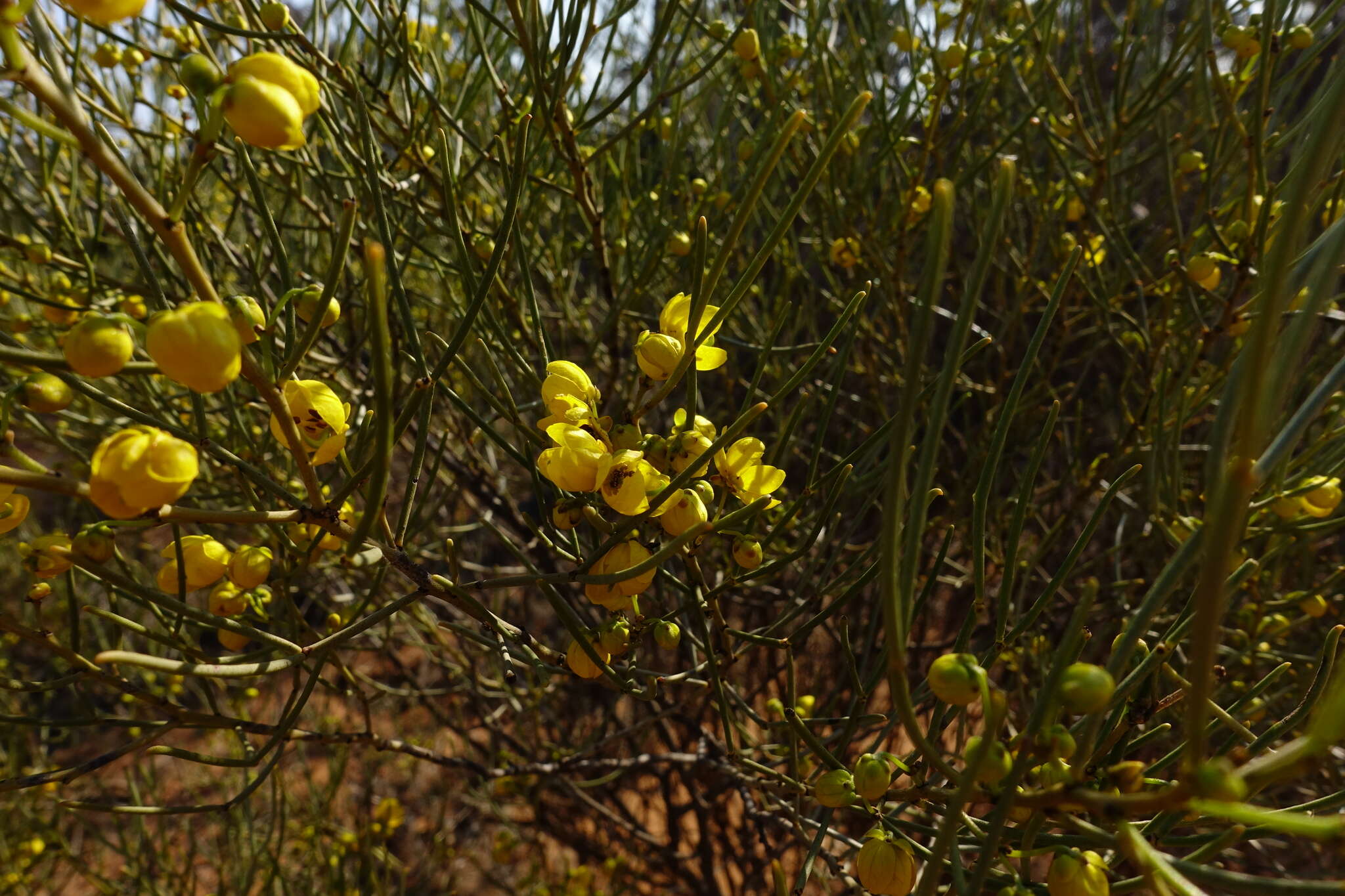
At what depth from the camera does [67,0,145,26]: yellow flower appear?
625 mm

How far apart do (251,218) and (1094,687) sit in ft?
11.7

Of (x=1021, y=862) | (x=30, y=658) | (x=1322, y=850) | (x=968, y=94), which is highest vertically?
→ (x=968, y=94)

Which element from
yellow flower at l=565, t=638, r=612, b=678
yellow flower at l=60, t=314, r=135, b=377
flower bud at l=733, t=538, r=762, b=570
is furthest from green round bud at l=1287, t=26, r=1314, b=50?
yellow flower at l=60, t=314, r=135, b=377

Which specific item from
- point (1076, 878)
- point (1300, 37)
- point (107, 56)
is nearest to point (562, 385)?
point (1076, 878)

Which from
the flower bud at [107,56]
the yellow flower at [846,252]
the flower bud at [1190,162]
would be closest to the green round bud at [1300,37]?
the flower bud at [1190,162]

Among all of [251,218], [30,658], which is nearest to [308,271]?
[251,218]

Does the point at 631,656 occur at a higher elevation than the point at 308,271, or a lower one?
lower

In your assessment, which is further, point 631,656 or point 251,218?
point 251,218

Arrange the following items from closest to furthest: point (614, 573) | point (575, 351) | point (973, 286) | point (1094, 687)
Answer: point (973, 286) → point (1094, 687) → point (614, 573) → point (575, 351)

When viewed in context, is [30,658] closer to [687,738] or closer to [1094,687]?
[687,738]

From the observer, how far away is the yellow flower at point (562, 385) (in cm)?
93

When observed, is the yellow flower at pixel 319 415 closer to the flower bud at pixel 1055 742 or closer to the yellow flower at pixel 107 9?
the yellow flower at pixel 107 9

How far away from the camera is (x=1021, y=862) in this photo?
0.88 meters

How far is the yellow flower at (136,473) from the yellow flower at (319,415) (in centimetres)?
18
